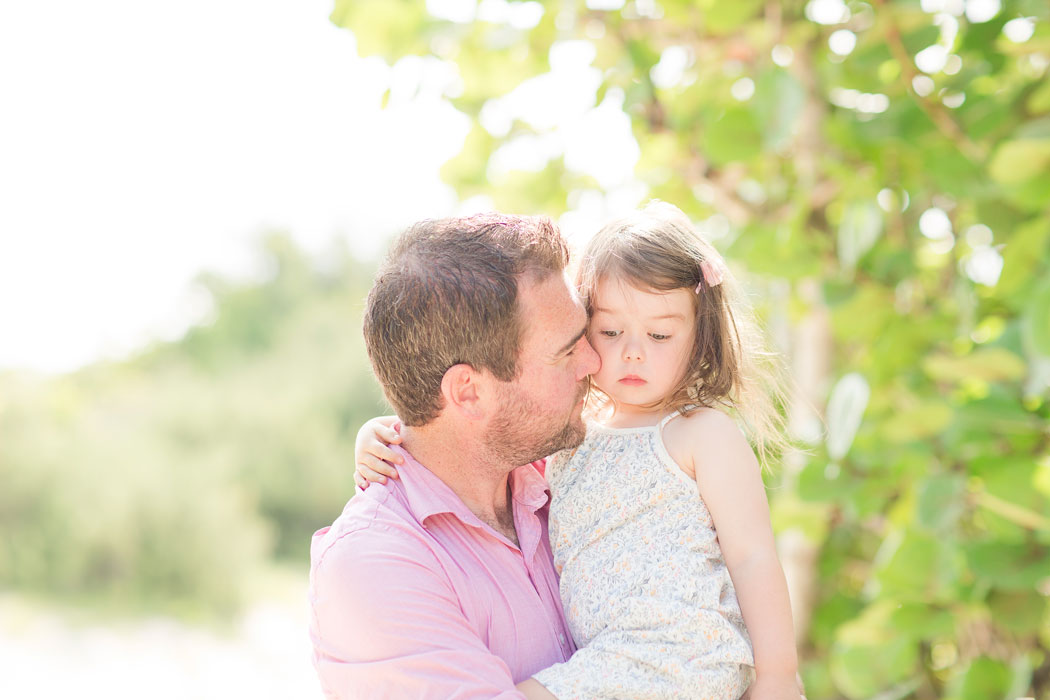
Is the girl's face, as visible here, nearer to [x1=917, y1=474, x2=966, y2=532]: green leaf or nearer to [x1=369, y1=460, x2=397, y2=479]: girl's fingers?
[x1=369, y1=460, x2=397, y2=479]: girl's fingers

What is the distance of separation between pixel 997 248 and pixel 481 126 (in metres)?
1.18

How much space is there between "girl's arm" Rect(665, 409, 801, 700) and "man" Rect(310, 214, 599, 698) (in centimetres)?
17

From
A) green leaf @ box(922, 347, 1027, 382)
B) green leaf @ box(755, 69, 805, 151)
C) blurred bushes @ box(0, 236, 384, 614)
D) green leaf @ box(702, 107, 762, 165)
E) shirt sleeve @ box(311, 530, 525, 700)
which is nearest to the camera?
shirt sleeve @ box(311, 530, 525, 700)

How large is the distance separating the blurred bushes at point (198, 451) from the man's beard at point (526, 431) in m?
4.48

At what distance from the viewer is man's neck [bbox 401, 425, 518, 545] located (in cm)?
137

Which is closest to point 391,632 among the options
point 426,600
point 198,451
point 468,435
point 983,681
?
point 426,600

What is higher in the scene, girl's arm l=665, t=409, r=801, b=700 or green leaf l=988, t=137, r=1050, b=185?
green leaf l=988, t=137, r=1050, b=185

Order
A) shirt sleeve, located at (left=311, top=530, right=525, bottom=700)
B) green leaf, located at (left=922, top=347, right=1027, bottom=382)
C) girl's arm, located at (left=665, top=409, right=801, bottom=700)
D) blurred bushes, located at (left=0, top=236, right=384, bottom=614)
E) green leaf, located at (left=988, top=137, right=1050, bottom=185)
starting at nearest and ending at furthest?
shirt sleeve, located at (left=311, top=530, right=525, bottom=700) < girl's arm, located at (left=665, top=409, right=801, bottom=700) < green leaf, located at (left=988, top=137, right=1050, bottom=185) < green leaf, located at (left=922, top=347, right=1027, bottom=382) < blurred bushes, located at (left=0, top=236, right=384, bottom=614)

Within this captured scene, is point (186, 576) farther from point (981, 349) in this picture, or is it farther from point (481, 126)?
point (981, 349)

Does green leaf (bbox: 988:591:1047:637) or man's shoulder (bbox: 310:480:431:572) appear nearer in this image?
man's shoulder (bbox: 310:480:431:572)

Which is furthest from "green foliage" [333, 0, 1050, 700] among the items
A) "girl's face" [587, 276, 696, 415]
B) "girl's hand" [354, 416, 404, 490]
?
"girl's hand" [354, 416, 404, 490]

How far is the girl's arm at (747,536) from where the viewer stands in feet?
4.01

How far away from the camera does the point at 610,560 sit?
129cm

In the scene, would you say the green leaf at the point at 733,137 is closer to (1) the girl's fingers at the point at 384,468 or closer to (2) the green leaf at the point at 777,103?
(2) the green leaf at the point at 777,103
